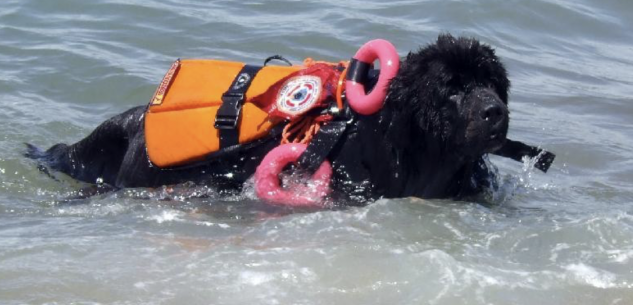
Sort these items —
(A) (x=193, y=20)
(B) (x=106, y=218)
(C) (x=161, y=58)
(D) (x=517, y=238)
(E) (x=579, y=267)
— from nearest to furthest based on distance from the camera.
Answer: (E) (x=579, y=267), (D) (x=517, y=238), (B) (x=106, y=218), (C) (x=161, y=58), (A) (x=193, y=20)

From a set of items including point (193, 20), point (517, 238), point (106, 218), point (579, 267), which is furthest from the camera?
point (193, 20)

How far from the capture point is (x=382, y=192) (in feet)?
16.6

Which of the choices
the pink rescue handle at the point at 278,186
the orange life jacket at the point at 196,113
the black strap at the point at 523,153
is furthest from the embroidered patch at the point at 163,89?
the black strap at the point at 523,153

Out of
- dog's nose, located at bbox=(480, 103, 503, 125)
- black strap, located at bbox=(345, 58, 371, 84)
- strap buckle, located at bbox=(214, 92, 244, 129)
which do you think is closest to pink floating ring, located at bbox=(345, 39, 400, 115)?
black strap, located at bbox=(345, 58, 371, 84)

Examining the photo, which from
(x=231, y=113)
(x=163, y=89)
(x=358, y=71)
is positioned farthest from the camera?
(x=163, y=89)

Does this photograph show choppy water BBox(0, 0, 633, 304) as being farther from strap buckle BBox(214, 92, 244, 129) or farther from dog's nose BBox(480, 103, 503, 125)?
dog's nose BBox(480, 103, 503, 125)

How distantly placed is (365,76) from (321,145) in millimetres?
403

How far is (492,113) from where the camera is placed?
446cm

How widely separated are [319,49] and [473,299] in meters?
5.98

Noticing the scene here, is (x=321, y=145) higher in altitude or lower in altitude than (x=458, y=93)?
lower

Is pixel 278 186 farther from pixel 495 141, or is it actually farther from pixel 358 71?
pixel 495 141

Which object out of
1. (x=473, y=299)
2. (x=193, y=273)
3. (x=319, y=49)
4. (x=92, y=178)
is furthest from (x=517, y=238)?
(x=319, y=49)

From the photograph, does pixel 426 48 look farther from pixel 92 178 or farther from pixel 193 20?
pixel 193 20

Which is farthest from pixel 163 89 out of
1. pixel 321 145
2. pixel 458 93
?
pixel 458 93
